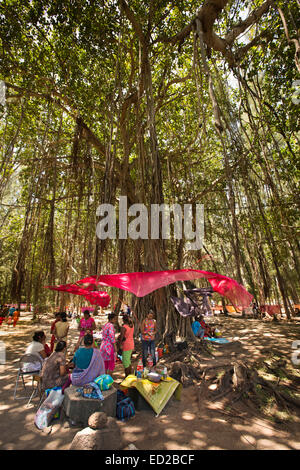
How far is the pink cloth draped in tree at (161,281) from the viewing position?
3.12 m

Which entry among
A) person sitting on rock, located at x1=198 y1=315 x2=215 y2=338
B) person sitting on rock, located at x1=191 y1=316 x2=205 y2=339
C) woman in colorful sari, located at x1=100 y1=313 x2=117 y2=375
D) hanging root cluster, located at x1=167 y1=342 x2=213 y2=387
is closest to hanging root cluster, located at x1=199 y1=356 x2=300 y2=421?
hanging root cluster, located at x1=167 y1=342 x2=213 y2=387

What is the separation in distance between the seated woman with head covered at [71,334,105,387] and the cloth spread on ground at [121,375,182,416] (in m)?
0.44

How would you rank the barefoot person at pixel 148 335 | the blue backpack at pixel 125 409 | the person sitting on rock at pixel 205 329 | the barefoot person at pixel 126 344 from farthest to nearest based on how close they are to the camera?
1. the person sitting on rock at pixel 205 329
2. the barefoot person at pixel 148 335
3. the barefoot person at pixel 126 344
4. the blue backpack at pixel 125 409

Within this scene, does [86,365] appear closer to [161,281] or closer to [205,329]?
[161,281]

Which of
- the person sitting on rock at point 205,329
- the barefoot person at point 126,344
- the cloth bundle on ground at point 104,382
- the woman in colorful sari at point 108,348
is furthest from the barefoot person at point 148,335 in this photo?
the person sitting on rock at point 205,329

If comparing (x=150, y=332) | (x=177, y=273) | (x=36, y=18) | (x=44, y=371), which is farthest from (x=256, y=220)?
(x=36, y=18)

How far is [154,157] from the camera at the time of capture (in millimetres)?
3627

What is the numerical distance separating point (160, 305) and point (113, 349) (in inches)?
81.1

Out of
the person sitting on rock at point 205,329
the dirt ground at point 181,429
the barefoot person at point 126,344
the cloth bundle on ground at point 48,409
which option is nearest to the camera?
the dirt ground at point 181,429

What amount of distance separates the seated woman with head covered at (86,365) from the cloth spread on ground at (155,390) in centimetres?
44

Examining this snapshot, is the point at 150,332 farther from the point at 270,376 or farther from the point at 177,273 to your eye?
the point at 270,376

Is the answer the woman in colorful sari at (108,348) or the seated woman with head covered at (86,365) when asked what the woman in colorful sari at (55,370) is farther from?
the woman in colorful sari at (108,348)

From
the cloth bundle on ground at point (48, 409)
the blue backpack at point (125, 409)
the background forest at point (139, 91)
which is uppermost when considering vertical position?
the background forest at point (139, 91)

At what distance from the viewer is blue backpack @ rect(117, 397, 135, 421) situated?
7.46ft
